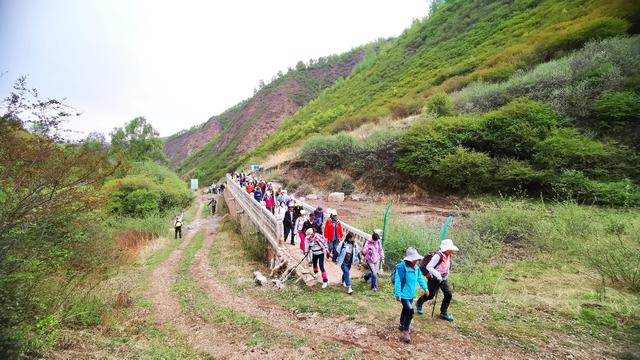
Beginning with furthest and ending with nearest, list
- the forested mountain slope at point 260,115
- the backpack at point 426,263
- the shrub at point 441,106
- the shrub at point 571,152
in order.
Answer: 1. the forested mountain slope at point 260,115
2. the shrub at point 441,106
3. the shrub at point 571,152
4. the backpack at point 426,263

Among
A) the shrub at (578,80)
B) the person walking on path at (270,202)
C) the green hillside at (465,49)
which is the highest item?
the green hillside at (465,49)

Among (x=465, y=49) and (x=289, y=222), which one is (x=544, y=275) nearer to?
(x=289, y=222)

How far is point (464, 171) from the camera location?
17109 millimetres

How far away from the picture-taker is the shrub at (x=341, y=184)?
2166 cm

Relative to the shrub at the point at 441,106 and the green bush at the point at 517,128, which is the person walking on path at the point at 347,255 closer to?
the green bush at the point at 517,128

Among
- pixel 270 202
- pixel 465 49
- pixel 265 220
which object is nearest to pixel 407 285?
pixel 265 220

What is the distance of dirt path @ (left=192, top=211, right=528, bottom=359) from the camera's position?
199 inches

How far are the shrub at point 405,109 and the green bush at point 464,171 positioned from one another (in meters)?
10.8

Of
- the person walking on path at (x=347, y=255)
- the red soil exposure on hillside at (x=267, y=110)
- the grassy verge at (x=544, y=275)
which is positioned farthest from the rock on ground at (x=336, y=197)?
the red soil exposure on hillside at (x=267, y=110)

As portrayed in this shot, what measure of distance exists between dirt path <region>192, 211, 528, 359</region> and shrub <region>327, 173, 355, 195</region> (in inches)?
538

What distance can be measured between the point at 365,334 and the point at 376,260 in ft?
7.20

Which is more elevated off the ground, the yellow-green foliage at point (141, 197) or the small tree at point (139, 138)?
the small tree at point (139, 138)

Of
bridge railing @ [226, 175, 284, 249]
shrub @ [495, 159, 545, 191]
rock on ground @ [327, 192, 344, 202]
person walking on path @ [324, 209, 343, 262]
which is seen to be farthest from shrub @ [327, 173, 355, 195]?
person walking on path @ [324, 209, 343, 262]

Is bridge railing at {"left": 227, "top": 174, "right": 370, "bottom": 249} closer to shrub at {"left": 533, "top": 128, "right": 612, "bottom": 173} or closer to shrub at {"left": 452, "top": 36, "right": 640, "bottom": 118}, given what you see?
shrub at {"left": 533, "top": 128, "right": 612, "bottom": 173}
